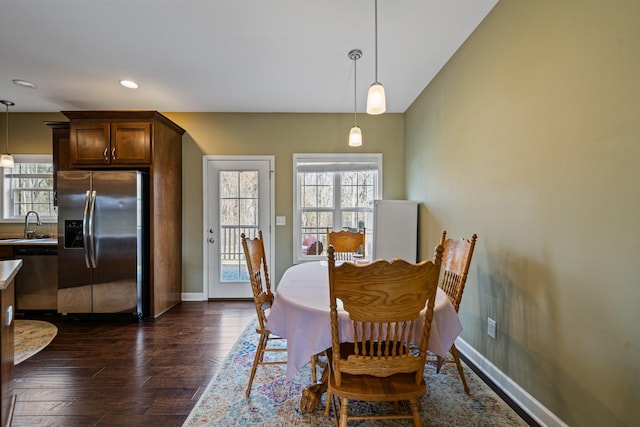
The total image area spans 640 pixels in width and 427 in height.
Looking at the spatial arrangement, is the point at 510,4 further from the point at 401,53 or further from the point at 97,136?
Answer: the point at 97,136

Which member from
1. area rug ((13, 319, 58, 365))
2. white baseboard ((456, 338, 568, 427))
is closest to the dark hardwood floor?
area rug ((13, 319, 58, 365))

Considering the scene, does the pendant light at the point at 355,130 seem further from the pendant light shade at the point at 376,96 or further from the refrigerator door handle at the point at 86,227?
the refrigerator door handle at the point at 86,227

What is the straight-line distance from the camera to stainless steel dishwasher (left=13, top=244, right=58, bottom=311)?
3.26 meters

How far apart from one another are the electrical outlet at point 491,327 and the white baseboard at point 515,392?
0.21 meters

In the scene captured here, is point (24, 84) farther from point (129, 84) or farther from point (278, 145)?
point (278, 145)

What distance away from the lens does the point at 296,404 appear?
1733 millimetres

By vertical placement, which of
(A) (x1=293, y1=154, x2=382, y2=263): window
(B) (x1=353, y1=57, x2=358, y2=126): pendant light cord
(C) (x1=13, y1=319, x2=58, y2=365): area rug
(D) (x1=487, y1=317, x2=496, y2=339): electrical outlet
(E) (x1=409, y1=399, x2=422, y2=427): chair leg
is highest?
(B) (x1=353, y1=57, x2=358, y2=126): pendant light cord

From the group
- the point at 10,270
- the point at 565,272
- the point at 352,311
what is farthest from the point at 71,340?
the point at 565,272

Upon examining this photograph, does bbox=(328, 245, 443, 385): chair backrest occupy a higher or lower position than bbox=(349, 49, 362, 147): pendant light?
lower

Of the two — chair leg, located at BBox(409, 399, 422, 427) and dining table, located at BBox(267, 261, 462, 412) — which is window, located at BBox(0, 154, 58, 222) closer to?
dining table, located at BBox(267, 261, 462, 412)

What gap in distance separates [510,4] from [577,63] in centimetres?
76

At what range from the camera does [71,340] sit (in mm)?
2662

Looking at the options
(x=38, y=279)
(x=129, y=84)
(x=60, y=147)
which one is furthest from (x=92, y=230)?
(x=129, y=84)

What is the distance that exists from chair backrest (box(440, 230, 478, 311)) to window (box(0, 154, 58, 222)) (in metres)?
5.14
